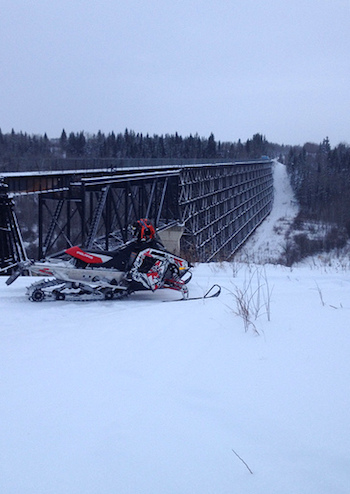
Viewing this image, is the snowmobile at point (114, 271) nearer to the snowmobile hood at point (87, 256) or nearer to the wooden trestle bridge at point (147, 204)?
the snowmobile hood at point (87, 256)

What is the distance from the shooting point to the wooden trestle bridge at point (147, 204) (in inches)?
564

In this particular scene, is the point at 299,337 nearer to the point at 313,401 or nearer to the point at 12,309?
the point at 313,401

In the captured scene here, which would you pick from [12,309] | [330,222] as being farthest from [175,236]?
[330,222]

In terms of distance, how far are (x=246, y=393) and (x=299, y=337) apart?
1135mm

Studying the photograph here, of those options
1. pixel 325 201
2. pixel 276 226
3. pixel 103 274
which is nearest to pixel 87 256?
pixel 103 274

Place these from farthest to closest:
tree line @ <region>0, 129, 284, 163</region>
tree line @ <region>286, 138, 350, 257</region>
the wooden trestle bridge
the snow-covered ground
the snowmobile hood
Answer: tree line @ <region>0, 129, 284, 163</region>
tree line @ <region>286, 138, 350, 257</region>
the wooden trestle bridge
the snowmobile hood
the snow-covered ground

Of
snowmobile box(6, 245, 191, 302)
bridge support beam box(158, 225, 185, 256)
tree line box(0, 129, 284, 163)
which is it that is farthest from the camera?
tree line box(0, 129, 284, 163)

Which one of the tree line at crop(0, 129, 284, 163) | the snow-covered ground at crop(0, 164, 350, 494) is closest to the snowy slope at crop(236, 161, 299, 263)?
the tree line at crop(0, 129, 284, 163)

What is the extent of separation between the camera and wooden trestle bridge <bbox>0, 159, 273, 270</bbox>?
47.0ft

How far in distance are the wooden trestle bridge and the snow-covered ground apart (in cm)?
910

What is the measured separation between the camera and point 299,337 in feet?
12.0

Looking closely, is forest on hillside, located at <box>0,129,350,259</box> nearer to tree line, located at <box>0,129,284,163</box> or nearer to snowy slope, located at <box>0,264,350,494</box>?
tree line, located at <box>0,129,284,163</box>

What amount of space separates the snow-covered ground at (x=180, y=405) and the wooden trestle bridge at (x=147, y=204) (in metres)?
9.10

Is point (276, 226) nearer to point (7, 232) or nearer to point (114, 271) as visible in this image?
point (7, 232)
